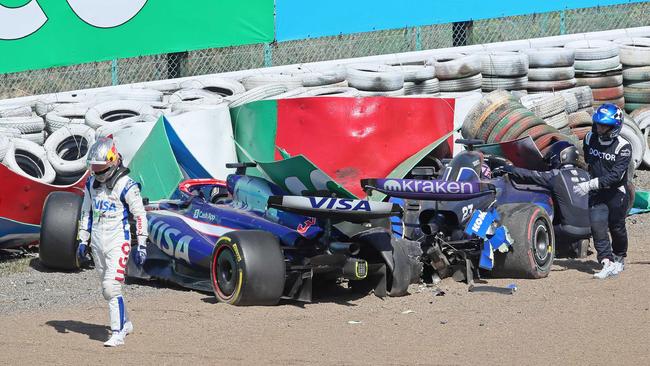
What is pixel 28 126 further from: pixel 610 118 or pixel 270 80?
pixel 610 118

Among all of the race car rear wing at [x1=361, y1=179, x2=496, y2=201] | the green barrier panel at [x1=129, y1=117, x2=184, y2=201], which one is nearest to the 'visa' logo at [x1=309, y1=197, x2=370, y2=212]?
the race car rear wing at [x1=361, y1=179, x2=496, y2=201]

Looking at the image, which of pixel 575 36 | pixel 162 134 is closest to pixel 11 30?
pixel 162 134

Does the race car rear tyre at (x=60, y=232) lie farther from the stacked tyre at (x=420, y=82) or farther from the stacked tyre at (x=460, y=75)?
the stacked tyre at (x=460, y=75)

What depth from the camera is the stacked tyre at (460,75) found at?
15875mm

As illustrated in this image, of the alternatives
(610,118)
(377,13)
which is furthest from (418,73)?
(610,118)

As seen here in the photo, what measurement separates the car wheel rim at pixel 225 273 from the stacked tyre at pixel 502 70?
782cm

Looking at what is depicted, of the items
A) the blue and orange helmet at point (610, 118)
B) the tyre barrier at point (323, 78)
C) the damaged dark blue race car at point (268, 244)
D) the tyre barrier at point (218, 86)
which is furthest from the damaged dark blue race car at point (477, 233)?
the tyre barrier at point (218, 86)

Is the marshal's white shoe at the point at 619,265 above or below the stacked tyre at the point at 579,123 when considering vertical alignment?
below

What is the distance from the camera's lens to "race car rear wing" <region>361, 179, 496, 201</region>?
9531 mm

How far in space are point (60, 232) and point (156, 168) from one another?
2.16 m

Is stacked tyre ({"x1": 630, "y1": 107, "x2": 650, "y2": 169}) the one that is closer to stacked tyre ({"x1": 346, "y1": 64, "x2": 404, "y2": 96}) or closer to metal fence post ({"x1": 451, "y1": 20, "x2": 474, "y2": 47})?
metal fence post ({"x1": 451, "y1": 20, "x2": 474, "y2": 47})

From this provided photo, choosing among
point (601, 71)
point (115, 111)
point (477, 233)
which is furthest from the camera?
point (601, 71)

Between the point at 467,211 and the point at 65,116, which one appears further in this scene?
the point at 65,116

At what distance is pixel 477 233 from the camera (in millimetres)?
10109
